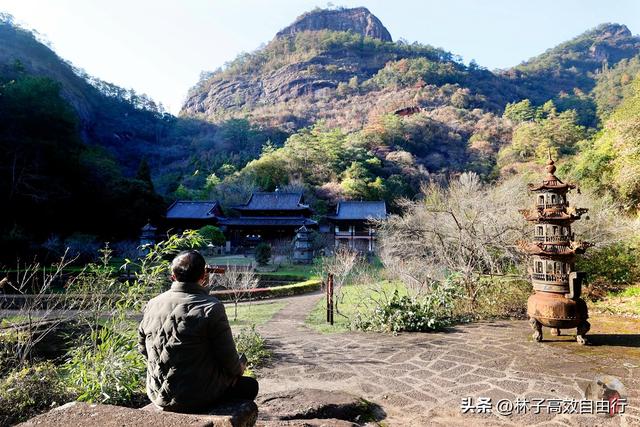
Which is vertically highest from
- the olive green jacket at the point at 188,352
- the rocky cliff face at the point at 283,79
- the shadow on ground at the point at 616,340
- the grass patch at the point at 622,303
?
the rocky cliff face at the point at 283,79

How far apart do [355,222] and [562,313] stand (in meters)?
25.7

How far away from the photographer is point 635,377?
4.57 meters

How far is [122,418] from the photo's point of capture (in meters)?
1.88

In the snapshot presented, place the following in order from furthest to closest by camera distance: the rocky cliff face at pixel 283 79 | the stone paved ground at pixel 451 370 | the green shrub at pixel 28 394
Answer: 1. the rocky cliff face at pixel 283 79
2. the stone paved ground at pixel 451 370
3. the green shrub at pixel 28 394

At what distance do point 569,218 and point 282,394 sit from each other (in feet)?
18.7

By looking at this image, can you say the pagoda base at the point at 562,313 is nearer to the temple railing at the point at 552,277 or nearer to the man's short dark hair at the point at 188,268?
the temple railing at the point at 552,277

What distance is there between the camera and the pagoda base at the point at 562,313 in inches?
229

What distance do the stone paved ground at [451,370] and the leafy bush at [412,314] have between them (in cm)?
39

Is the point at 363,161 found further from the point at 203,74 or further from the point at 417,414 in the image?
the point at 203,74

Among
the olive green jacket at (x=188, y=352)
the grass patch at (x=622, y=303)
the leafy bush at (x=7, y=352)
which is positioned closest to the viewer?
the olive green jacket at (x=188, y=352)

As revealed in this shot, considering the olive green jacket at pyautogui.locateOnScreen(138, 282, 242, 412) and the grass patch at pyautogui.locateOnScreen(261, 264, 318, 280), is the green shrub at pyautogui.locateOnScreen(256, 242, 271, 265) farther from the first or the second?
the olive green jacket at pyautogui.locateOnScreen(138, 282, 242, 412)

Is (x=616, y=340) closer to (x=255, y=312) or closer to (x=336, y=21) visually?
(x=255, y=312)

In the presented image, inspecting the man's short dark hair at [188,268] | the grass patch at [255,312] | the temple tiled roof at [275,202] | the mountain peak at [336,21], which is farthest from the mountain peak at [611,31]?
the man's short dark hair at [188,268]

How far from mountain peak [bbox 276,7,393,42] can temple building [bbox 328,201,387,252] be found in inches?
3611
